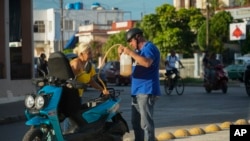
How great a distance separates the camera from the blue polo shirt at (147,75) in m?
8.74

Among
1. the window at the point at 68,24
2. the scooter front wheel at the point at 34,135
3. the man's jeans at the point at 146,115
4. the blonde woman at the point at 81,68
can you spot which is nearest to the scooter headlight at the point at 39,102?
the scooter front wheel at the point at 34,135

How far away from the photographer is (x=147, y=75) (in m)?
8.77

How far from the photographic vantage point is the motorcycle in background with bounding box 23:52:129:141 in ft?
27.5

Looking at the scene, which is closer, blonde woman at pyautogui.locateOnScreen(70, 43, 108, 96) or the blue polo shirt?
the blue polo shirt

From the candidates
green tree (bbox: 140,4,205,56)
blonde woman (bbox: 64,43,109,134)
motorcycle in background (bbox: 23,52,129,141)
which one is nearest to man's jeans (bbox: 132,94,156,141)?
motorcycle in background (bbox: 23,52,129,141)

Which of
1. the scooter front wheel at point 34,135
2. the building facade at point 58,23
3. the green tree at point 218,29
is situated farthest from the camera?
the building facade at point 58,23

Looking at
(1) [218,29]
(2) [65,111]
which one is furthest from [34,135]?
(1) [218,29]

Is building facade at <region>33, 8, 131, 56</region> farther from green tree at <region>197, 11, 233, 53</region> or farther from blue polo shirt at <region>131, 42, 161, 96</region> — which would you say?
blue polo shirt at <region>131, 42, 161, 96</region>

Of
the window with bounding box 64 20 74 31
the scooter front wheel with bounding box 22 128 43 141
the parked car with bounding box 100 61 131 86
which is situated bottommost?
the parked car with bounding box 100 61 131 86

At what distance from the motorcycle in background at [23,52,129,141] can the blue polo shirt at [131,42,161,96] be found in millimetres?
801

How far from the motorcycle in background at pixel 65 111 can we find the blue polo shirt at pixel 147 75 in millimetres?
801

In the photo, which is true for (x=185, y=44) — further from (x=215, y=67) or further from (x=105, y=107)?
(x=105, y=107)

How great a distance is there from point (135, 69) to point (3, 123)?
26.8 ft

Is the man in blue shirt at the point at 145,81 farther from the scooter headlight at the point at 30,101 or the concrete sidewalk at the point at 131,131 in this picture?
the concrete sidewalk at the point at 131,131
